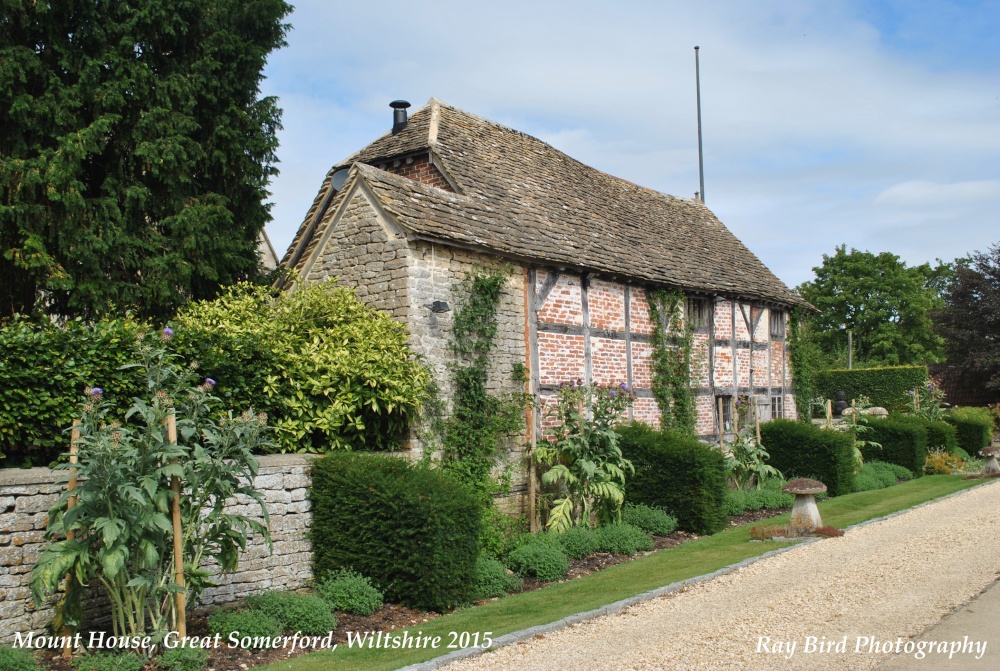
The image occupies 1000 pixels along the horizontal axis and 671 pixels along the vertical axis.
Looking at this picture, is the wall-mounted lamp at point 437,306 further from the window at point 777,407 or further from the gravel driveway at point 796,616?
the window at point 777,407

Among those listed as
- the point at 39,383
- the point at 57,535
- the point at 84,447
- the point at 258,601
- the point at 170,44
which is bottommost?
the point at 258,601

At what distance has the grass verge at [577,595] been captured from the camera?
6480mm

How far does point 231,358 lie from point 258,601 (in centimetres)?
262

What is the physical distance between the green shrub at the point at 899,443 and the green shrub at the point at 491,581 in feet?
43.4

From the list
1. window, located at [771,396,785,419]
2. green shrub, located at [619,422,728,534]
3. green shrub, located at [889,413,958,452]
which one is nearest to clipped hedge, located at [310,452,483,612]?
green shrub, located at [619,422,728,534]

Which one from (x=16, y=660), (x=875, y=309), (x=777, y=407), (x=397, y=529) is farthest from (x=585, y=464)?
(x=875, y=309)

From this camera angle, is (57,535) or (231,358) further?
(231,358)

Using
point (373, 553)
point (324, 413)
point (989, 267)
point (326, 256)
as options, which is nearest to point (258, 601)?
point (373, 553)

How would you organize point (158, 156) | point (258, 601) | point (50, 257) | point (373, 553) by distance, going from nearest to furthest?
1. point (258, 601)
2. point (373, 553)
3. point (50, 257)
4. point (158, 156)

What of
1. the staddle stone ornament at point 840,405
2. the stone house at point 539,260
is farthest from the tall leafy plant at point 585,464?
the staddle stone ornament at point 840,405

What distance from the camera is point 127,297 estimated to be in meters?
12.6

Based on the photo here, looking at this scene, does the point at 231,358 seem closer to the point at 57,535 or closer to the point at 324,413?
the point at 324,413

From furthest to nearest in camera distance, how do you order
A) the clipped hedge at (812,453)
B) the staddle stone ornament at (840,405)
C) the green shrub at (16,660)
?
the staddle stone ornament at (840,405) < the clipped hedge at (812,453) < the green shrub at (16,660)

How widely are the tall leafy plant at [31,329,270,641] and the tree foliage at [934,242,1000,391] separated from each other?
31448mm
